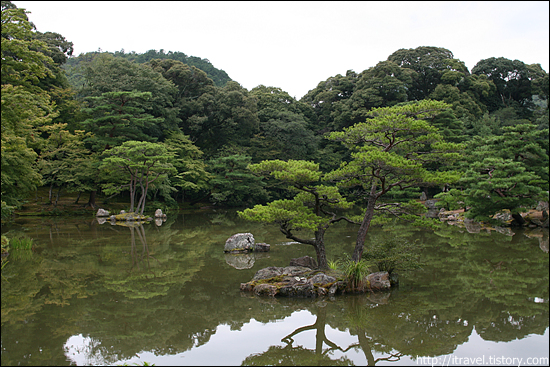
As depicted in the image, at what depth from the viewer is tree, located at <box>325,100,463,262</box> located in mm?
6551

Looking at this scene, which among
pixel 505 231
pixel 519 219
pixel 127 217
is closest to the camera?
pixel 505 231

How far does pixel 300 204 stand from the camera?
7.41 metres

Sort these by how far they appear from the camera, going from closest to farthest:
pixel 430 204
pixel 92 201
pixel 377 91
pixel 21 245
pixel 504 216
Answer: pixel 21 245, pixel 504 216, pixel 430 204, pixel 92 201, pixel 377 91

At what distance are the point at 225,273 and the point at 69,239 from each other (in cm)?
693

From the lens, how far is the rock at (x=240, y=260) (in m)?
8.99

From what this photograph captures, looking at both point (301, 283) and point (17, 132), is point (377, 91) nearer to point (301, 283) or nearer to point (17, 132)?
point (301, 283)

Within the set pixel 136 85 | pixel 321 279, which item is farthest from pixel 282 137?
pixel 321 279

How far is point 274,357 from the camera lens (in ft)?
14.2

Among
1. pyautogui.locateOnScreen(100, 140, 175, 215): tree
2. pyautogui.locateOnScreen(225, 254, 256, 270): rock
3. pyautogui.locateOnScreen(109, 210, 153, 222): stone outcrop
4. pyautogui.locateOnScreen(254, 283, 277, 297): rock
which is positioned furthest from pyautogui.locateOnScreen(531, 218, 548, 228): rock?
pyautogui.locateOnScreen(109, 210, 153, 222): stone outcrop

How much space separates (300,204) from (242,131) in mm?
21596

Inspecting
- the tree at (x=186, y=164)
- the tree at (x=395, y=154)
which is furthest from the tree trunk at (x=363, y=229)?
the tree at (x=186, y=164)

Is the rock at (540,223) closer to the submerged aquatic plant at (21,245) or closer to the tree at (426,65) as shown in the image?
the submerged aquatic plant at (21,245)

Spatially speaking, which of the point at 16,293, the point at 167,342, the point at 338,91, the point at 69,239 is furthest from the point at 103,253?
the point at 338,91

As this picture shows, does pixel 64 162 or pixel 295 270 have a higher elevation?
pixel 64 162
